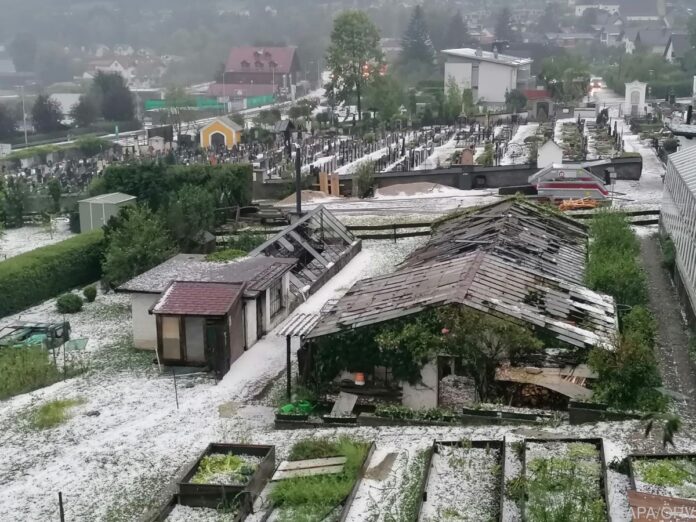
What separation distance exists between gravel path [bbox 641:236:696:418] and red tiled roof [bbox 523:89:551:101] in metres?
48.1

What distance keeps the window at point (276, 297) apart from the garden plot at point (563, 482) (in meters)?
8.40

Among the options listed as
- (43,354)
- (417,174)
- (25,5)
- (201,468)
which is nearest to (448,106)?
(417,174)

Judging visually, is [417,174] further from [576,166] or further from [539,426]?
[539,426]

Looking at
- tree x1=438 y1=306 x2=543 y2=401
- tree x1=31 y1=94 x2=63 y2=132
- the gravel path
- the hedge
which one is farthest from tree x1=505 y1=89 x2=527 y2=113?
tree x1=438 y1=306 x2=543 y2=401

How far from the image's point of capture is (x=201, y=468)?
11203 mm

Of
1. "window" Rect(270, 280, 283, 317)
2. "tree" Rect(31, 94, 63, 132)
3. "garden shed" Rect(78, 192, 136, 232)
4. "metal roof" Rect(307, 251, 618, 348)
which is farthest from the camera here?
"tree" Rect(31, 94, 63, 132)

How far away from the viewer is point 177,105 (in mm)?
71375

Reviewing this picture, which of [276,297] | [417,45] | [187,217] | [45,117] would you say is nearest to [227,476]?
[276,297]

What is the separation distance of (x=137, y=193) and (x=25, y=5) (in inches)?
6537

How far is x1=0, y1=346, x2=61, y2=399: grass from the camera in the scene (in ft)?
50.4

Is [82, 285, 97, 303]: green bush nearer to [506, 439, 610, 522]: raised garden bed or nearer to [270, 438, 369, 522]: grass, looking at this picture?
[270, 438, 369, 522]: grass

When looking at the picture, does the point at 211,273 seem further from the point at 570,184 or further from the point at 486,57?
the point at 486,57

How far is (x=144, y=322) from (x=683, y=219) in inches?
452

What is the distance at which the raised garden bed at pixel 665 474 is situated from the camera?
9.77m
